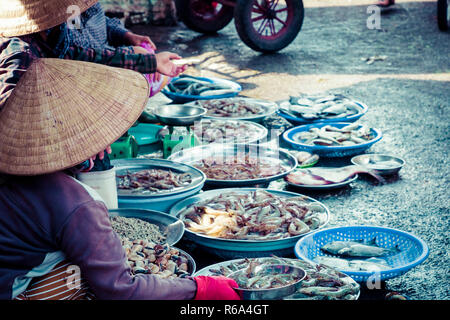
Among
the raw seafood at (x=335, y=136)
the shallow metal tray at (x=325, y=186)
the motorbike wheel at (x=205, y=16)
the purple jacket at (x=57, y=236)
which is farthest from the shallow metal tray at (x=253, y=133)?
the motorbike wheel at (x=205, y=16)

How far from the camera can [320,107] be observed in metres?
5.59

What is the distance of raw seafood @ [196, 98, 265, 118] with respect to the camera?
17.6 ft

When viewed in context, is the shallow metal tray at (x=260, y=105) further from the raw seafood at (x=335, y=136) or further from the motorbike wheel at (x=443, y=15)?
the motorbike wheel at (x=443, y=15)

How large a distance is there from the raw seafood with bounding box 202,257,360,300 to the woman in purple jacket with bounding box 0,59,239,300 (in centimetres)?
50

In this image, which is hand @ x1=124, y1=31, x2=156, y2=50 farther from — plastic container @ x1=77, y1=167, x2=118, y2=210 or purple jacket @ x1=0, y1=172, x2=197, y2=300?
purple jacket @ x1=0, y1=172, x2=197, y2=300

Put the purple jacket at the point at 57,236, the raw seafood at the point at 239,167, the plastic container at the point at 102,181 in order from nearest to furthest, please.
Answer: the purple jacket at the point at 57,236, the plastic container at the point at 102,181, the raw seafood at the point at 239,167

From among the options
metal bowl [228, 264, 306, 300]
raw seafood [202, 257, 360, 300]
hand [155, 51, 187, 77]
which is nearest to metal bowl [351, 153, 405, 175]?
hand [155, 51, 187, 77]

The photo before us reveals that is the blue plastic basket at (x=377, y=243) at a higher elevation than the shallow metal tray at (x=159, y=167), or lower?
lower

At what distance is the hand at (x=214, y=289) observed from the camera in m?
1.95

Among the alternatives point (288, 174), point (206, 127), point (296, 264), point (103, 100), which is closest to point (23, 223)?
point (103, 100)

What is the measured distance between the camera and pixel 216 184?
3.87 metres

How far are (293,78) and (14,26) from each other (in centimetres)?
531

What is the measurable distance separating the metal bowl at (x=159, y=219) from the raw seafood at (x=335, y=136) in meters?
2.08

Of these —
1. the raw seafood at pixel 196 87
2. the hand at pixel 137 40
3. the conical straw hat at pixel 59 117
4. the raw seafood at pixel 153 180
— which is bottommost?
the raw seafood at pixel 153 180
